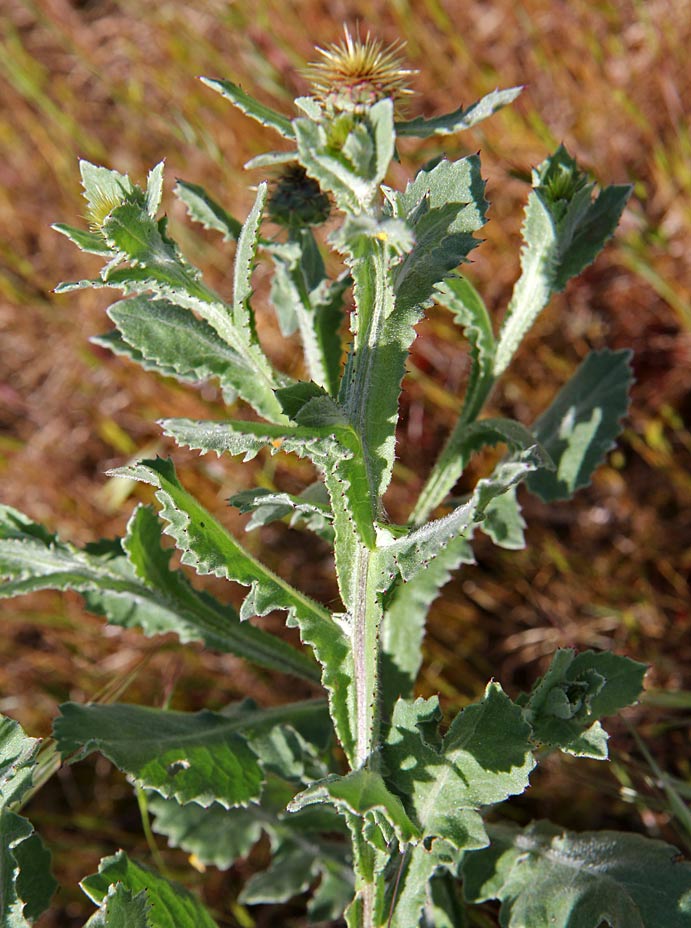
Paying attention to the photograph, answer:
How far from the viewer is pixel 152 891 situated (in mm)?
1921

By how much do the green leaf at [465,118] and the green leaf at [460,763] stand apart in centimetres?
108

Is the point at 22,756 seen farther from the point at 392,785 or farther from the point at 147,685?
the point at 147,685

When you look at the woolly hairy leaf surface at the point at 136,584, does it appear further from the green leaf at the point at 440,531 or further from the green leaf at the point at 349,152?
the green leaf at the point at 349,152

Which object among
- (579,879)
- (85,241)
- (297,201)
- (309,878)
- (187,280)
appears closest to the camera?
(85,241)

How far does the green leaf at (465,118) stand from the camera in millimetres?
1735

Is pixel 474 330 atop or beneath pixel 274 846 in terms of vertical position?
atop

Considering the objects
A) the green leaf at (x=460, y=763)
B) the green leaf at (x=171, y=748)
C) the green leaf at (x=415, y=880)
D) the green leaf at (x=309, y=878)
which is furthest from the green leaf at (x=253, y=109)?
the green leaf at (x=309, y=878)

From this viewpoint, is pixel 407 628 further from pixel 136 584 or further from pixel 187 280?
pixel 187 280

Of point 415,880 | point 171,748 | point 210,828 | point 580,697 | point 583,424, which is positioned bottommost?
point 210,828

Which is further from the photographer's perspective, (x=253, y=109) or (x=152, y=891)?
(x=152, y=891)

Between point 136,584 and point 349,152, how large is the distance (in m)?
1.19

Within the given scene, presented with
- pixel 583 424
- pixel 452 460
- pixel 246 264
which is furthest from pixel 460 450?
pixel 246 264

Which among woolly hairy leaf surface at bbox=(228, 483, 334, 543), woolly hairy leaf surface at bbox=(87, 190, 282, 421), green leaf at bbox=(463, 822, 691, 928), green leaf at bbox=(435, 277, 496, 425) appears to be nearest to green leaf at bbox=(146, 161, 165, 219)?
woolly hairy leaf surface at bbox=(87, 190, 282, 421)

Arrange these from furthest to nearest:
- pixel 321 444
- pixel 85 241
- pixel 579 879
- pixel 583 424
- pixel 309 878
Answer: pixel 309 878, pixel 583 424, pixel 579 879, pixel 85 241, pixel 321 444
